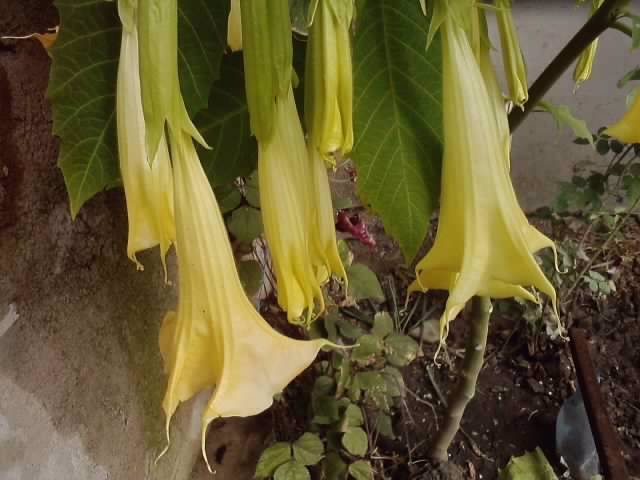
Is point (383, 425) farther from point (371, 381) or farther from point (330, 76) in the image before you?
point (330, 76)

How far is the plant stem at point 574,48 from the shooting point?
1.26 ft

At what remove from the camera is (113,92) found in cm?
33

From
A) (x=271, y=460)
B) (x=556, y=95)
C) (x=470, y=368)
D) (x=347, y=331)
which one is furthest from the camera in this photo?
(x=556, y=95)

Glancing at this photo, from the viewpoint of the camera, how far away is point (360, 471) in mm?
796

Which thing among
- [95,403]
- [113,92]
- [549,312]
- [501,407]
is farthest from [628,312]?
[113,92]

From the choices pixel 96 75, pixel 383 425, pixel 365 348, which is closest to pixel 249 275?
pixel 365 348

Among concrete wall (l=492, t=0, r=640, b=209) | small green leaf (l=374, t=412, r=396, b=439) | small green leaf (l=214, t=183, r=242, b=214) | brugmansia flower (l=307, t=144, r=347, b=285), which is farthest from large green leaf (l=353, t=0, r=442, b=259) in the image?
concrete wall (l=492, t=0, r=640, b=209)

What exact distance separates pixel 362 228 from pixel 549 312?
0.42m

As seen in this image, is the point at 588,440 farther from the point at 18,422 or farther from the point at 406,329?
the point at 18,422

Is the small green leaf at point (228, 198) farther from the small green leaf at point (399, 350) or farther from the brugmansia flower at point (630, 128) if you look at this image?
the brugmansia flower at point (630, 128)

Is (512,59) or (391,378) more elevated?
(512,59)

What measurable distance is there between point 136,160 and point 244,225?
0.38 m

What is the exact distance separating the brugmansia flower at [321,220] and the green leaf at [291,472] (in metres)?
0.51

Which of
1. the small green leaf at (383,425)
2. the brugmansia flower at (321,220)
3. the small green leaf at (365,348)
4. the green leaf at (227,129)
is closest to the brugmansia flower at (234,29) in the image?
the green leaf at (227,129)
